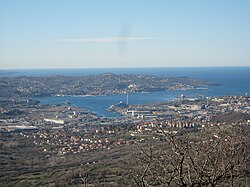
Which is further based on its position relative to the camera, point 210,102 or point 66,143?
point 210,102

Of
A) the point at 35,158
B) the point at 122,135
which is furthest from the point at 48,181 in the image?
the point at 122,135

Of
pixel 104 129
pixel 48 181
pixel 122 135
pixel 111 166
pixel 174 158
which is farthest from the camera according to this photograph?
pixel 104 129

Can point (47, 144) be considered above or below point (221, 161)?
below

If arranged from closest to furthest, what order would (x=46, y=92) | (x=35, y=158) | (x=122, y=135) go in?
1. (x=35, y=158)
2. (x=122, y=135)
3. (x=46, y=92)

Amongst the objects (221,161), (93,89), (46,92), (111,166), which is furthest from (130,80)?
(221,161)

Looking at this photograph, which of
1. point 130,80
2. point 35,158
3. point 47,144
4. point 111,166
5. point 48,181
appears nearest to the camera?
point 48,181

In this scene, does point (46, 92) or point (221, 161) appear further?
point (46, 92)

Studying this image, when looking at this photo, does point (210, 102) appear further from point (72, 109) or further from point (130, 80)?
point (130, 80)

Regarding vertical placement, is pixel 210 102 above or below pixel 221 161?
below

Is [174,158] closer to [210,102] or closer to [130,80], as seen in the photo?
[210,102]
